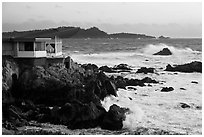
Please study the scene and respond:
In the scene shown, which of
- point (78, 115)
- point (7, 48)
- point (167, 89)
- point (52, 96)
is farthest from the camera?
point (167, 89)

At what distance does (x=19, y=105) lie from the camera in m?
13.9

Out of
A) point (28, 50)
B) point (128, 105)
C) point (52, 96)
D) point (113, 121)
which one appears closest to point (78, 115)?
point (113, 121)

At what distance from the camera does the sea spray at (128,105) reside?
13094 millimetres

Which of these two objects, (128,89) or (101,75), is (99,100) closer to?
(101,75)

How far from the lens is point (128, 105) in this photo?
1581 cm

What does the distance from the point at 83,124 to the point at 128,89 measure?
23.9 ft

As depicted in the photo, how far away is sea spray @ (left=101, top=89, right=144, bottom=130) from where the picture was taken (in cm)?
1309

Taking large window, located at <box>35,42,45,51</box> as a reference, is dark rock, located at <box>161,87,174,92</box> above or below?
below

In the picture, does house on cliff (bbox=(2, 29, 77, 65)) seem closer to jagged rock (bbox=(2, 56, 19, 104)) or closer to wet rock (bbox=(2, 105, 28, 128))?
jagged rock (bbox=(2, 56, 19, 104))

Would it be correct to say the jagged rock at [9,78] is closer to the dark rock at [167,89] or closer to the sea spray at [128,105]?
the sea spray at [128,105]

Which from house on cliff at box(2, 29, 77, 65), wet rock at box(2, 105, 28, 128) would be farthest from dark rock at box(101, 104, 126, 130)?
house on cliff at box(2, 29, 77, 65)

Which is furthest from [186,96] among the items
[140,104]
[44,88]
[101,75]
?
[44,88]

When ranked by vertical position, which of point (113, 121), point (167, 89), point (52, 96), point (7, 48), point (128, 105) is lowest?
point (128, 105)

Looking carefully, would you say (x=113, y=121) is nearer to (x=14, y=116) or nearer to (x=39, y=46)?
(x=14, y=116)
